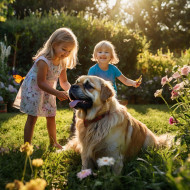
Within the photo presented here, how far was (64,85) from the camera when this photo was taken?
3756 mm

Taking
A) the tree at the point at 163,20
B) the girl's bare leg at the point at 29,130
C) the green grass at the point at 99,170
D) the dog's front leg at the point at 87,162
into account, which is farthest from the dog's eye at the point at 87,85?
the tree at the point at 163,20

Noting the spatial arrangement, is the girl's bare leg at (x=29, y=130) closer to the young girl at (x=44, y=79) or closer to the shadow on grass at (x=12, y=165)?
the young girl at (x=44, y=79)

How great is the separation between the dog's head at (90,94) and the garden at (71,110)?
0.61m

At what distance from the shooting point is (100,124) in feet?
8.44

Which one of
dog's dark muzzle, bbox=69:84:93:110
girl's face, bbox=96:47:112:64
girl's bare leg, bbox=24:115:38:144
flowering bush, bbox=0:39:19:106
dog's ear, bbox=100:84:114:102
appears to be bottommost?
flowering bush, bbox=0:39:19:106

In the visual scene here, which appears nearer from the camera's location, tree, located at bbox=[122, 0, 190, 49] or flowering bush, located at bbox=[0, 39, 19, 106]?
flowering bush, located at bbox=[0, 39, 19, 106]

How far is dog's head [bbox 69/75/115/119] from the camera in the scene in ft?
8.35

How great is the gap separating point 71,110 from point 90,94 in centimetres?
391

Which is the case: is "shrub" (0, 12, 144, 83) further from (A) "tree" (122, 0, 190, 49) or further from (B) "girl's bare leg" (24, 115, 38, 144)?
(A) "tree" (122, 0, 190, 49)

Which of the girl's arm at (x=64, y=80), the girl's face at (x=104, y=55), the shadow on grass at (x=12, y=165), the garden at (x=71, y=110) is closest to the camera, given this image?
the garden at (x=71, y=110)

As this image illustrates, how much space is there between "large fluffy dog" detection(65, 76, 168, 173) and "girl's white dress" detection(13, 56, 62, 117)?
0.79 m

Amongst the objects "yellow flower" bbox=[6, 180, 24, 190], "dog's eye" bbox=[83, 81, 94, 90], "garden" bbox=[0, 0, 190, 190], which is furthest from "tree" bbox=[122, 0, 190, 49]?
"yellow flower" bbox=[6, 180, 24, 190]

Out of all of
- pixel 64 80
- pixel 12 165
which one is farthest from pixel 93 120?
pixel 64 80

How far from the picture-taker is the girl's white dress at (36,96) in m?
3.24
